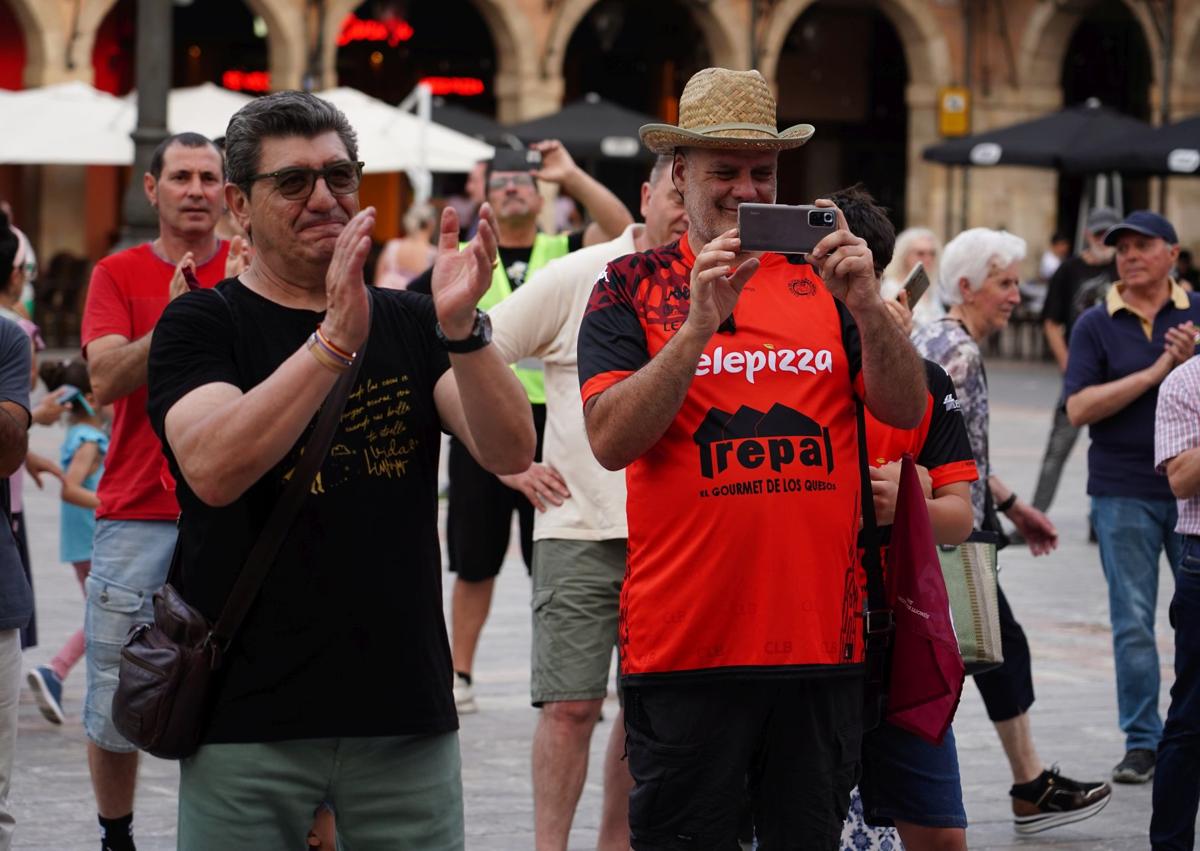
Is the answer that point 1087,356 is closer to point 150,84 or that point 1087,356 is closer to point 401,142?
point 150,84

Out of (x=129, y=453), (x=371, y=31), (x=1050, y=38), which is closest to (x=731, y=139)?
(x=129, y=453)

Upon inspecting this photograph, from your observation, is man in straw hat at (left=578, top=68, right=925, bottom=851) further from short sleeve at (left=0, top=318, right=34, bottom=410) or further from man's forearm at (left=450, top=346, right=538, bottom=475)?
short sleeve at (left=0, top=318, right=34, bottom=410)

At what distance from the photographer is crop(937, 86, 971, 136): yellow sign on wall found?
3378cm

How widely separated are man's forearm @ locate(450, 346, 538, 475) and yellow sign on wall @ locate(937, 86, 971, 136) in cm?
3106

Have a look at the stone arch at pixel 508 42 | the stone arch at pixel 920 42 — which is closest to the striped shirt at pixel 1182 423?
the stone arch at pixel 508 42

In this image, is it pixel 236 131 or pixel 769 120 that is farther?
pixel 769 120

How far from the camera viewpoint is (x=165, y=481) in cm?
547

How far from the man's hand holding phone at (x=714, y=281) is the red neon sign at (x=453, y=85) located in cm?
3057

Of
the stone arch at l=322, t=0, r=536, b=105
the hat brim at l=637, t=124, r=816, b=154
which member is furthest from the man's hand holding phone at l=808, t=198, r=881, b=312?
the stone arch at l=322, t=0, r=536, b=105

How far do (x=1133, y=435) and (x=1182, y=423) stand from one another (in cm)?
194

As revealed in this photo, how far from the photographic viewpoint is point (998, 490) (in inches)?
258

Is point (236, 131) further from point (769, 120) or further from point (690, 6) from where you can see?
point (690, 6)

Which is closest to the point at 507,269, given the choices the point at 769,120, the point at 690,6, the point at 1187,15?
the point at 769,120

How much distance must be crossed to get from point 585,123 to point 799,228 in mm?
22365
